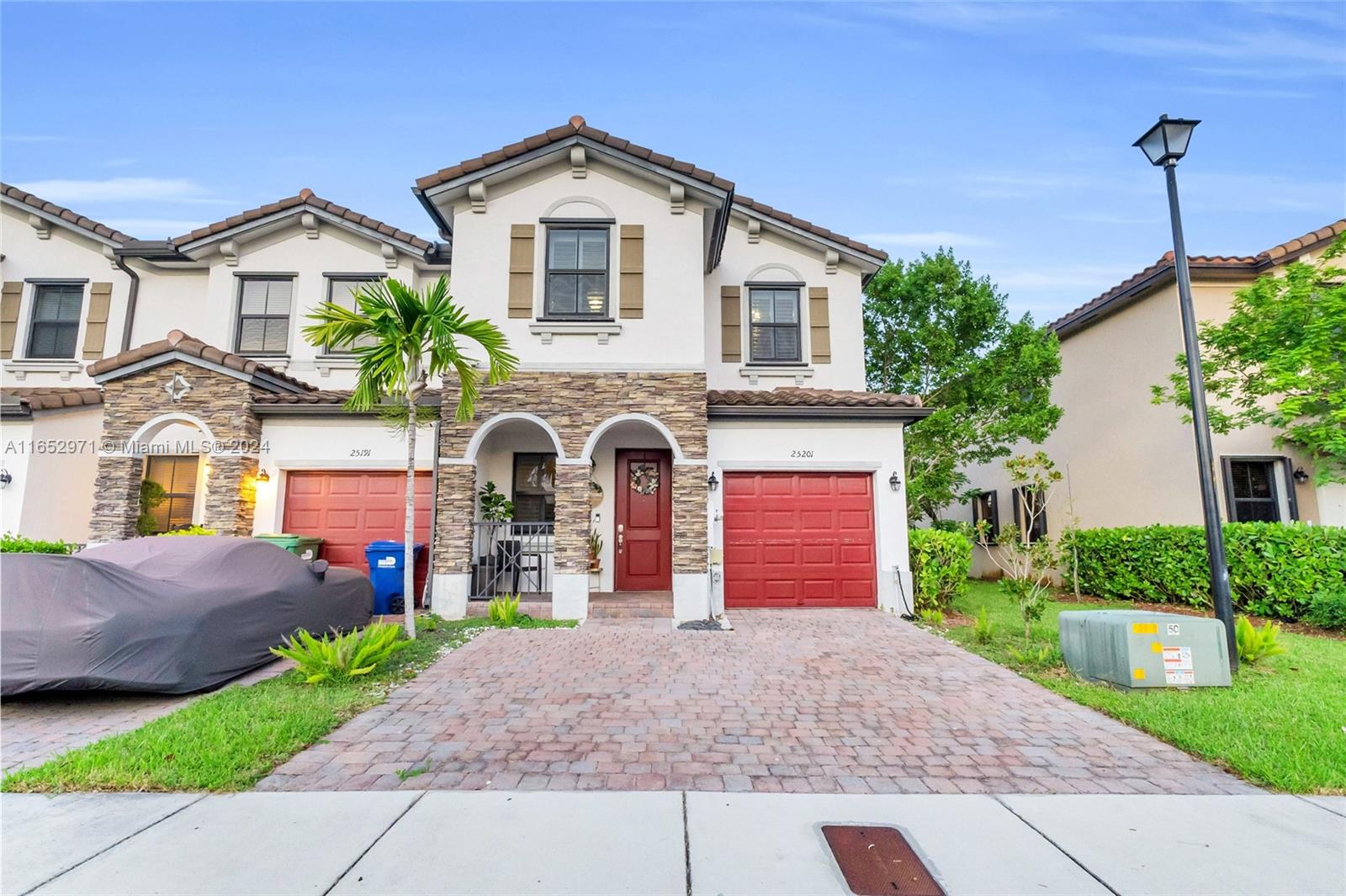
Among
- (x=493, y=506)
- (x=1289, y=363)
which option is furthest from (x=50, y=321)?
(x=1289, y=363)

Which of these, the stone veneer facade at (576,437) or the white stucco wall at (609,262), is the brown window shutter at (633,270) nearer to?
the white stucco wall at (609,262)

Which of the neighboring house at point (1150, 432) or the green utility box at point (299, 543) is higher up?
the neighboring house at point (1150, 432)

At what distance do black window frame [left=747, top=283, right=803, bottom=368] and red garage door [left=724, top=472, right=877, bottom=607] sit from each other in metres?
2.66

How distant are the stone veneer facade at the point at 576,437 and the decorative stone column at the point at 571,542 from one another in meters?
0.01

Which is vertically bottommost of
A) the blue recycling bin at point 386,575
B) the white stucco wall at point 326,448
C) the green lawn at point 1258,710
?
the green lawn at point 1258,710

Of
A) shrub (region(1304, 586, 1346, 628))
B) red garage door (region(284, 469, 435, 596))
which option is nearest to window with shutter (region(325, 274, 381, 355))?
red garage door (region(284, 469, 435, 596))

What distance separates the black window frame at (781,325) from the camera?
11.7 metres

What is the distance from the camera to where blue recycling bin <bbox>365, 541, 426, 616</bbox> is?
9.27 meters

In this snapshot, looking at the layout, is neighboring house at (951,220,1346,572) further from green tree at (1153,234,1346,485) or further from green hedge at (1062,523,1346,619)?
green hedge at (1062,523,1346,619)

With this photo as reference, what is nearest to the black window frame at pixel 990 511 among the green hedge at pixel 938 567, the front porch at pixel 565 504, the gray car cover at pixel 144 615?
the green hedge at pixel 938 567

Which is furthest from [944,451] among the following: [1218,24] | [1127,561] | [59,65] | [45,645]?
[59,65]

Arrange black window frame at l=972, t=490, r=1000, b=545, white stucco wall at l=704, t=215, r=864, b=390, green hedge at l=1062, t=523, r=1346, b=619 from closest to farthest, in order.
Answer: green hedge at l=1062, t=523, r=1346, b=619 < white stucco wall at l=704, t=215, r=864, b=390 < black window frame at l=972, t=490, r=1000, b=545

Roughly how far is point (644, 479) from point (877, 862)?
8.31m

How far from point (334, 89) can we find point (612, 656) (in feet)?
37.1
